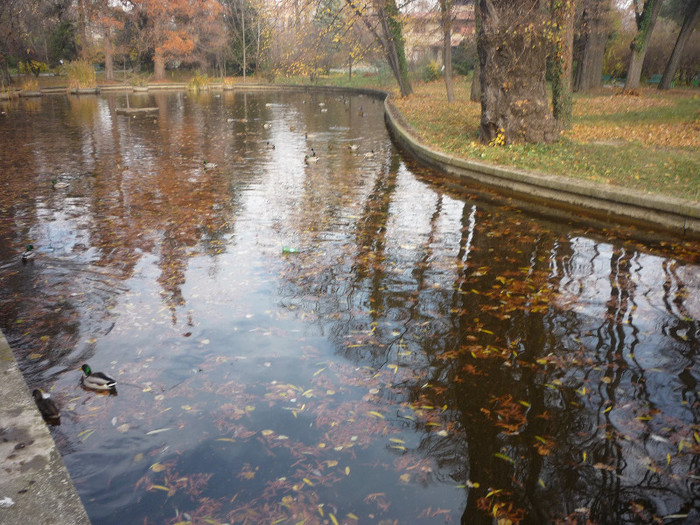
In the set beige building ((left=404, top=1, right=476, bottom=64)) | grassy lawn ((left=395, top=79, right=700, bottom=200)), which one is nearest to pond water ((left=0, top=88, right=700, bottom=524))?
grassy lawn ((left=395, top=79, right=700, bottom=200))

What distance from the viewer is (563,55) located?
14.6m

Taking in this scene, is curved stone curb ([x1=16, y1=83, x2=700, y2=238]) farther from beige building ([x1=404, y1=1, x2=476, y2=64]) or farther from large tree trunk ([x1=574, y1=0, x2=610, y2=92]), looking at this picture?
large tree trunk ([x1=574, y1=0, x2=610, y2=92])

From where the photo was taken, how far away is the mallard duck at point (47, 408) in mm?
4258

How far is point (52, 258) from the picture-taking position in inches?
304

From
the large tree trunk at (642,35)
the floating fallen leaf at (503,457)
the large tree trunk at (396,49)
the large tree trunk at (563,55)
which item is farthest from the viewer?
the large tree trunk at (396,49)

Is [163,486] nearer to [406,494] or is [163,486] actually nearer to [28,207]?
[406,494]

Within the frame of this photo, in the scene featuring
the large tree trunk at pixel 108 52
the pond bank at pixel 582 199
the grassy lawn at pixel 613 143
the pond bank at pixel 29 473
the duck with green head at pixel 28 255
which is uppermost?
the large tree trunk at pixel 108 52

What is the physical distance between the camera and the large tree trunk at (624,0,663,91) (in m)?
24.8

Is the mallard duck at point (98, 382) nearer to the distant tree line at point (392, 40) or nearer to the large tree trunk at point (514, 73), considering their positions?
the large tree trunk at point (514, 73)

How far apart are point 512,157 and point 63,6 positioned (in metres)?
45.1

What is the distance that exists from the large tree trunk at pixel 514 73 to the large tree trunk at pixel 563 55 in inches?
17.4

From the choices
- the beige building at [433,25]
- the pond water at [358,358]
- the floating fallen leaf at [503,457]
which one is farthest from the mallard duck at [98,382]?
the beige building at [433,25]

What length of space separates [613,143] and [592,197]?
535 centimetres

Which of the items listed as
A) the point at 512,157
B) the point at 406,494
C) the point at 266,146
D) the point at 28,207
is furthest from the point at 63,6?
the point at 406,494
